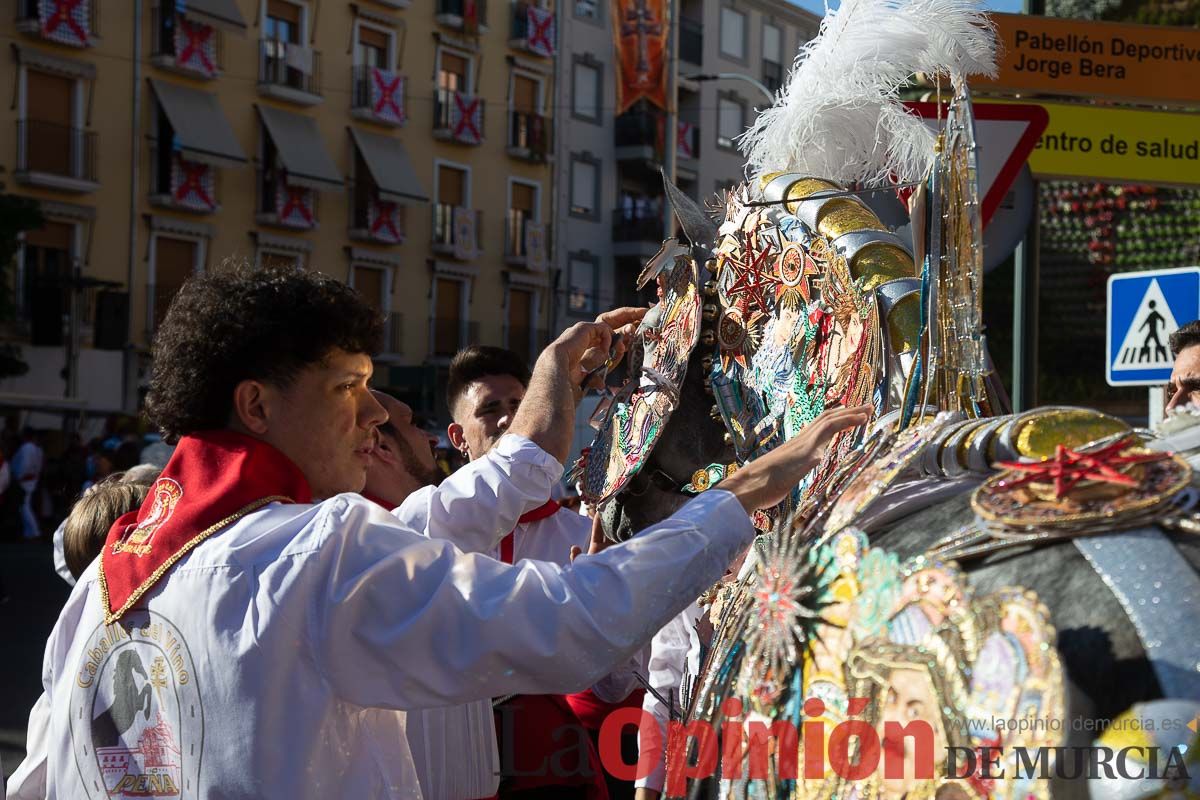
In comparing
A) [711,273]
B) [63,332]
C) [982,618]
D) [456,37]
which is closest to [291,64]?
[456,37]

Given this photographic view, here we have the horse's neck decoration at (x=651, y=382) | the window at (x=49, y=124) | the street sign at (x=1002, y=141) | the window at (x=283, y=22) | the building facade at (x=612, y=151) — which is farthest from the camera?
the building facade at (x=612, y=151)

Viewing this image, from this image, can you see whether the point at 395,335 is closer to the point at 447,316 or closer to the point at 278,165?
the point at 447,316

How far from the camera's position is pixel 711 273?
315cm

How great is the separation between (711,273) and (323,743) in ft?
4.83

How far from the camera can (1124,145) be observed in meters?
5.73

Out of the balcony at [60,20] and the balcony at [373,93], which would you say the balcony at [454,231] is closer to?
the balcony at [373,93]

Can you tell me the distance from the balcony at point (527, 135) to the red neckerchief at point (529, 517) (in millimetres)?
29035

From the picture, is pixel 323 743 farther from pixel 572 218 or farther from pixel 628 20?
pixel 572 218

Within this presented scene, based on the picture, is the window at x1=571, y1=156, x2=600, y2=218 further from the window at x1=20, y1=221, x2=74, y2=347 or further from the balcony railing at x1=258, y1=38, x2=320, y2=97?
the window at x1=20, y1=221, x2=74, y2=347

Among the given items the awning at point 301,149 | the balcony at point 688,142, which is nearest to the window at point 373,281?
the awning at point 301,149

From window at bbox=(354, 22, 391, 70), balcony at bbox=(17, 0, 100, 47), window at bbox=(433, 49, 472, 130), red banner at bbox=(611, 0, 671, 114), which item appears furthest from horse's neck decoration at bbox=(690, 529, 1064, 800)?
window at bbox=(433, 49, 472, 130)

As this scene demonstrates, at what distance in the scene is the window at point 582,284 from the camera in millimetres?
34062

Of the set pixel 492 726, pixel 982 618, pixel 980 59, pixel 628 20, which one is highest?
pixel 628 20

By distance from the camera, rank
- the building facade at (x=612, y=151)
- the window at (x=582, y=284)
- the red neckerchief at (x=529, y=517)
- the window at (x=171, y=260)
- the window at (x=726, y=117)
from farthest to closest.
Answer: the window at (x=726, y=117) → the window at (x=582, y=284) → the building facade at (x=612, y=151) → the window at (x=171, y=260) → the red neckerchief at (x=529, y=517)
